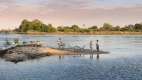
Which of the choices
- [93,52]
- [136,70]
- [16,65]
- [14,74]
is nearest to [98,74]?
[136,70]

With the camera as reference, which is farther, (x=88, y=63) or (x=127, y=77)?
(x=88, y=63)

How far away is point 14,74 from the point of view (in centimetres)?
4703

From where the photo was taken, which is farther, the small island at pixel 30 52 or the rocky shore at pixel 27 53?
the small island at pixel 30 52

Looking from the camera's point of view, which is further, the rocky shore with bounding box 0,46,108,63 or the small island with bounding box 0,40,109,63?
the small island with bounding box 0,40,109,63

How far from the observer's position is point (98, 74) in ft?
154

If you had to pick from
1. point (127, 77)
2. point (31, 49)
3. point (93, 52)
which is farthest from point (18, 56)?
point (127, 77)

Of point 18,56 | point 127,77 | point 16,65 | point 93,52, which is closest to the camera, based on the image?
point 127,77

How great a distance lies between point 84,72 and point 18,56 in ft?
67.5

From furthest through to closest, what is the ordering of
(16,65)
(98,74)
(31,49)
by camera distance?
1. (31,49)
2. (16,65)
3. (98,74)

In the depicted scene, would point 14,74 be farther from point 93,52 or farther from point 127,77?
point 93,52

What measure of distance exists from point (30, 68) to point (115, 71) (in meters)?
12.4

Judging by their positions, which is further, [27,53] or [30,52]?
[30,52]

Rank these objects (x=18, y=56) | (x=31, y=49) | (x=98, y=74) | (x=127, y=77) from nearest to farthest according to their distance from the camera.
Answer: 1. (x=127, y=77)
2. (x=98, y=74)
3. (x=18, y=56)
4. (x=31, y=49)

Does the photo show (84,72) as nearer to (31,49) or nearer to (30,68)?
(30,68)
